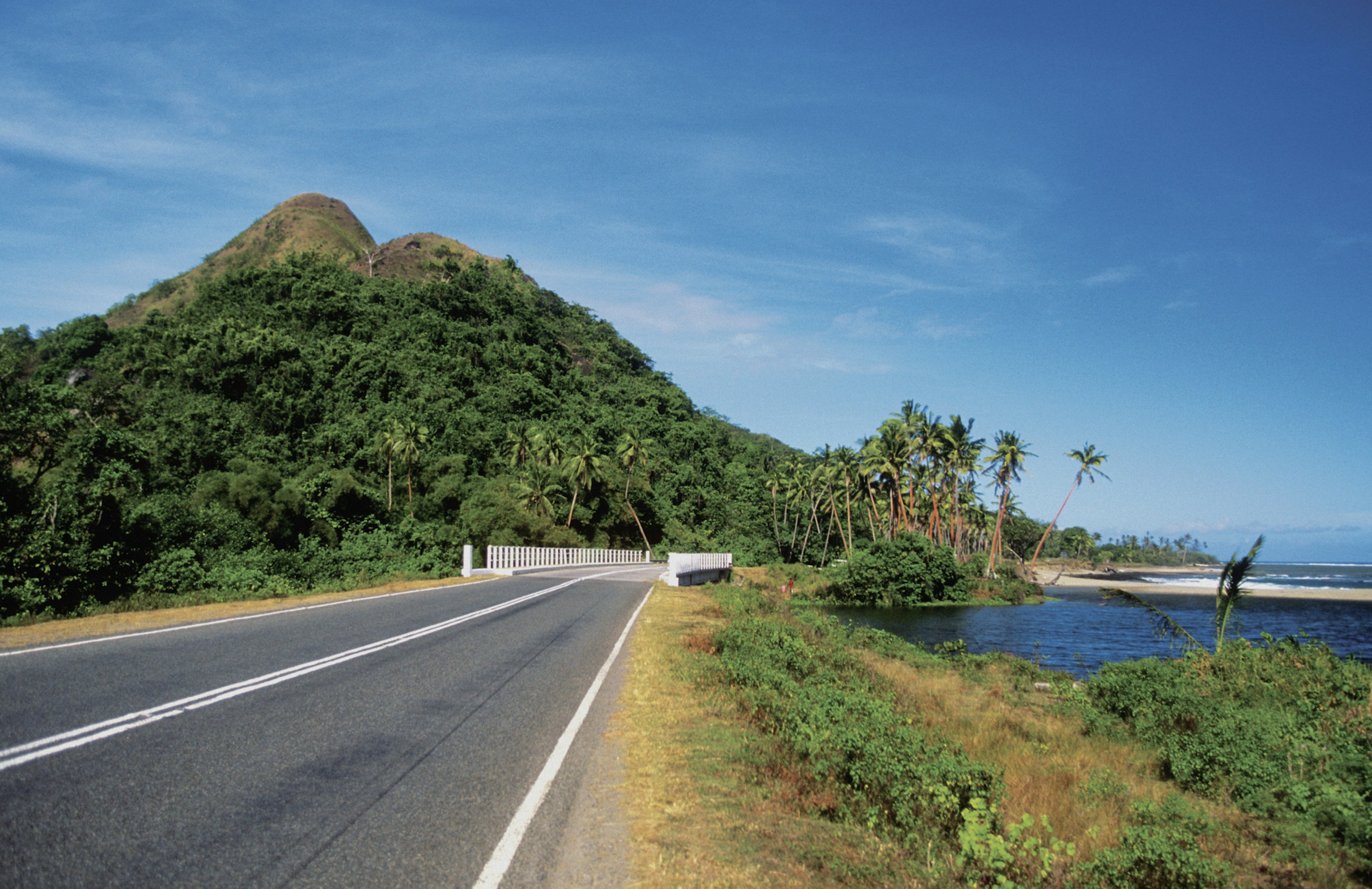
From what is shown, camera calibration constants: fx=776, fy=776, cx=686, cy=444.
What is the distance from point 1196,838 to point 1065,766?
11.5ft

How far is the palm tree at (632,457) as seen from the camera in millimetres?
82875

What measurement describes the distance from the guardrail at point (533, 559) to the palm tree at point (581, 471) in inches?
360

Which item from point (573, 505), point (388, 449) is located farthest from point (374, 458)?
point (573, 505)

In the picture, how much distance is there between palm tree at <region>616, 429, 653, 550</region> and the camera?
82.9 meters

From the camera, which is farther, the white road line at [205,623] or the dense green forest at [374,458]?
the dense green forest at [374,458]

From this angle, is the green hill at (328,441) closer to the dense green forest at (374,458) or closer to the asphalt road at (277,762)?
the dense green forest at (374,458)

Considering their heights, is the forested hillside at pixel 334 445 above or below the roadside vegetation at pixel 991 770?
above

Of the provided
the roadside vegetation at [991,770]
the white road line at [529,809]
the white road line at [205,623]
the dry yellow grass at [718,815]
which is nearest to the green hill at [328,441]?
the white road line at [205,623]

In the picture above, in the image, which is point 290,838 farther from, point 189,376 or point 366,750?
point 189,376

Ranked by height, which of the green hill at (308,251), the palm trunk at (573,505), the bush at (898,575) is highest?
the green hill at (308,251)

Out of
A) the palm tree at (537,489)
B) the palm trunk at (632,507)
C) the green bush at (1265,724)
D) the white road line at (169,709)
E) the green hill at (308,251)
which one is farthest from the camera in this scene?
the green hill at (308,251)

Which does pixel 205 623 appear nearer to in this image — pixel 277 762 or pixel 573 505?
pixel 277 762

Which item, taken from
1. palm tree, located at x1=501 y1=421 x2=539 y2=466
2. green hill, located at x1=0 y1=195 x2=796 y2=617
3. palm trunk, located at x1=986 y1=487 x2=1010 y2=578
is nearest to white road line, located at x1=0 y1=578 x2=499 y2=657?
green hill, located at x1=0 y1=195 x2=796 y2=617

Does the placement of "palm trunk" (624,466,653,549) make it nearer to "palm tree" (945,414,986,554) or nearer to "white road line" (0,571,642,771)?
"palm tree" (945,414,986,554)
